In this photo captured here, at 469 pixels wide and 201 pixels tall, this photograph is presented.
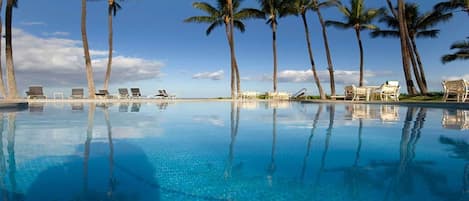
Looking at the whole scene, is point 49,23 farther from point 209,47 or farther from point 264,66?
point 264,66

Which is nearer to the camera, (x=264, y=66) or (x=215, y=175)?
(x=215, y=175)

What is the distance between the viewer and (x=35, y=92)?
59.1 feet

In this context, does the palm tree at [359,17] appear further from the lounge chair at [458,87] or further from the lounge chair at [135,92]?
the lounge chair at [135,92]

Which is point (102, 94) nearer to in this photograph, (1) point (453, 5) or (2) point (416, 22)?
(2) point (416, 22)

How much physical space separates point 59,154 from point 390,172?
10.6ft

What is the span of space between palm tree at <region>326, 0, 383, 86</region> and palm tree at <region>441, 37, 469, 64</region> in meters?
5.97

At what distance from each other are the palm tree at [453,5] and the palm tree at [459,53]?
177 inches

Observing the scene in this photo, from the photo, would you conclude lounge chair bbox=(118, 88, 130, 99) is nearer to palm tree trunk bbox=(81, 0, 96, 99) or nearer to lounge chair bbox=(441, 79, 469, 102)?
palm tree trunk bbox=(81, 0, 96, 99)

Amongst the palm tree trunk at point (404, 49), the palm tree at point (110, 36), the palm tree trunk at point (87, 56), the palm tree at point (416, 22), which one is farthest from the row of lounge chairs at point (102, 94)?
the palm tree at point (416, 22)

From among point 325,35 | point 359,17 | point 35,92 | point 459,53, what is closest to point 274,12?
point 325,35

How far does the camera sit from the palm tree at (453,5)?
62.2 feet

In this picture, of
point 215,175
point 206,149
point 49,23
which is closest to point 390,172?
point 215,175

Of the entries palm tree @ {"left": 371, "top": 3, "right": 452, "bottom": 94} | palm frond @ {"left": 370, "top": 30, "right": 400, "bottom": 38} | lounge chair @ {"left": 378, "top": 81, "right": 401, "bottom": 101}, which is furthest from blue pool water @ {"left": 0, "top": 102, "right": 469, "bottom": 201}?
palm frond @ {"left": 370, "top": 30, "right": 400, "bottom": 38}

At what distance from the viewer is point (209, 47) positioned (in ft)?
88.7
